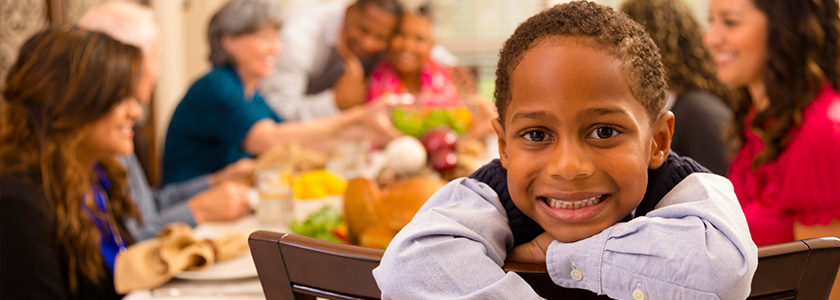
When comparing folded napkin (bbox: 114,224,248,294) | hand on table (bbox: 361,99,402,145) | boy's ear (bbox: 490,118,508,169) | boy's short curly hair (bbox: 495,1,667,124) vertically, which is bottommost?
hand on table (bbox: 361,99,402,145)

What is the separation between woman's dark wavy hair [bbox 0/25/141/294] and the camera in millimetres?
1421

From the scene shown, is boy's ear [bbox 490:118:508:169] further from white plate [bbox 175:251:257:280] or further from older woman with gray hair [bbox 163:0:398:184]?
older woman with gray hair [bbox 163:0:398:184]

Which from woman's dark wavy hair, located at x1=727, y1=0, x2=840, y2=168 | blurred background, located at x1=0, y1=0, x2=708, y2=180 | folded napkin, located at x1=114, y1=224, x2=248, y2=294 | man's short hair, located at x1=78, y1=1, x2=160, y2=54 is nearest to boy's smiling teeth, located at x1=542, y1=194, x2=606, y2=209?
folded napkin, located at x1=114, y1=224, x2=248, y2=294

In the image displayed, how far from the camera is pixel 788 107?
1.37m

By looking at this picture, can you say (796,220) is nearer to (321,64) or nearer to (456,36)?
(321,64)

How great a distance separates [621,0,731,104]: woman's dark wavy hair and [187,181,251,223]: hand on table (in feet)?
4.29

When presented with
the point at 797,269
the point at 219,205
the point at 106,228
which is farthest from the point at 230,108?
the point at 797,269

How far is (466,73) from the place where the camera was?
4.24 meters

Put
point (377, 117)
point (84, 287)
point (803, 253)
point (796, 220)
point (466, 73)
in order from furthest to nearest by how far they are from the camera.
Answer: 1. point (466, 73)
2. point (377, 117)
3. point (84, 287)
4. point (796, 220)
5. point (803, 253)

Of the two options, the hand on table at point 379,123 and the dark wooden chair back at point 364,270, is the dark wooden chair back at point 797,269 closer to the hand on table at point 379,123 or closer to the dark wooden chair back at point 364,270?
the dark wooden chair back at point 364,270

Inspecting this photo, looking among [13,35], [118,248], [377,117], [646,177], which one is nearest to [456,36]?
[377,117]

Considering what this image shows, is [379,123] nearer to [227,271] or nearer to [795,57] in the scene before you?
[227,271]

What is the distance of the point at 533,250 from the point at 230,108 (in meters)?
2.49

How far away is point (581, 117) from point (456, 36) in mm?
5079
